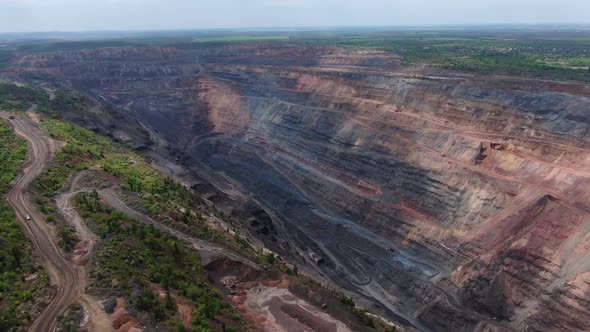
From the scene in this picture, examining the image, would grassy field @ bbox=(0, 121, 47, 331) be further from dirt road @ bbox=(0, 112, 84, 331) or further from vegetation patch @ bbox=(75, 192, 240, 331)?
vegetation patch @ bbox=(75, 192, 240, 331)

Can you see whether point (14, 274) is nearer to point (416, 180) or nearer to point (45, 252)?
point (45, 252)

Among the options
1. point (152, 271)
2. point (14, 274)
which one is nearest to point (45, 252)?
point (14, 274)

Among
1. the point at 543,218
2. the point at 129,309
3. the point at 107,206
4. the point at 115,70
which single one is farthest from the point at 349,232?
the point at 115,70

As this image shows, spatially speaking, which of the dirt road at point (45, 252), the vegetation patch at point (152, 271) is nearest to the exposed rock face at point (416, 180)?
the vegetation patch at point (152, 271)

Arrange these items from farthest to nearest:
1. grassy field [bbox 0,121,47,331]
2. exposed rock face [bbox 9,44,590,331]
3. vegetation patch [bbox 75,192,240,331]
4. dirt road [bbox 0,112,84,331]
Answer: exposed rock face [bbox 9,44,590,331] → vegetation patch [bbox 75,192,240,331] → dirt road [bbox 0,112,84,331] → grassy field [bbox 0,121,47,331]

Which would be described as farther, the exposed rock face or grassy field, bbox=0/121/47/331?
the exposed rock face

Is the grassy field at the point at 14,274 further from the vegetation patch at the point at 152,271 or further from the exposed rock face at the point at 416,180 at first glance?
the exposed rock face at the point at 416,180

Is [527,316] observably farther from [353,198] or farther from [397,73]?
[397,73]

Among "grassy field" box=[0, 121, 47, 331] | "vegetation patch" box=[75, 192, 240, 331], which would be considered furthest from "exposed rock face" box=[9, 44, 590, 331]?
"grassy field" box=[0, 121, 47, 331]
